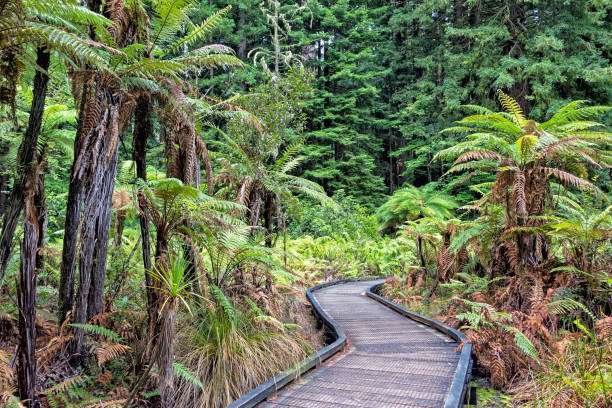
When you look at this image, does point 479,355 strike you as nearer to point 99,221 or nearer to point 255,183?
point 255,183

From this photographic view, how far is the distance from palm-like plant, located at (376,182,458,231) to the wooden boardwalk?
827 cm

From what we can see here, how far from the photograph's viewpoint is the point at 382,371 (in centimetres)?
332

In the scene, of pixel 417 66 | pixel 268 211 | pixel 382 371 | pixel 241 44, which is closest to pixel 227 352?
pixel 382 371

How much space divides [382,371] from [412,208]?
34.4 ft

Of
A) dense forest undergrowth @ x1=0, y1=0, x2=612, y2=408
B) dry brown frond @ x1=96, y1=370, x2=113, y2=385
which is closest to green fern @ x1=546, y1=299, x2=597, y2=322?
dense forest undergrowth @ x1=0, y1=0, x2=612, y2=408

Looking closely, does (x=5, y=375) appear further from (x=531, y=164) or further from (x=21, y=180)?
(x=531, y=164)

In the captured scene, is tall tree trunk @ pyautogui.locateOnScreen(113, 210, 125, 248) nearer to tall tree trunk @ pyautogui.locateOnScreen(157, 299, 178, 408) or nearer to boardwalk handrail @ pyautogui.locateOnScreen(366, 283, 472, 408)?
tall tree trunk @ pyautogui.locateOnScreen(157, 299, 178, 408)

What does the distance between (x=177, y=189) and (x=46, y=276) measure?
334 cm

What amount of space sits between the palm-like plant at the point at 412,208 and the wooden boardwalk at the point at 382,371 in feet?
27.1

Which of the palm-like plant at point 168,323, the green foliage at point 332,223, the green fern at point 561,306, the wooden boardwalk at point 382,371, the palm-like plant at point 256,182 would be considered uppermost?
the palm-like plant at point 256,182

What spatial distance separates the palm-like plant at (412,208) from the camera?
1316cm

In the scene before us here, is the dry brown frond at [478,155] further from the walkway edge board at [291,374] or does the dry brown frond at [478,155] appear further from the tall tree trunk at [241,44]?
the tall tree trunk at [241,44]

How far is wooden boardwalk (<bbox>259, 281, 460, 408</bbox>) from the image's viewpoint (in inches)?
106

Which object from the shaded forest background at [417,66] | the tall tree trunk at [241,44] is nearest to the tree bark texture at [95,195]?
the shaded forest background at [417,66]
